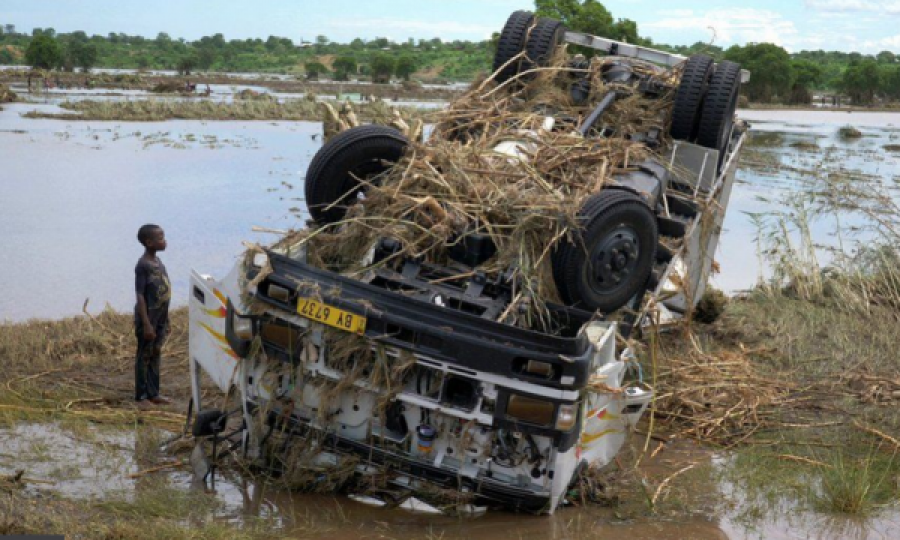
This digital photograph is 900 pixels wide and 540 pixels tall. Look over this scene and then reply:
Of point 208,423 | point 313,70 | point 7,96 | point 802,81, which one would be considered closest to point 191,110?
point 7,96

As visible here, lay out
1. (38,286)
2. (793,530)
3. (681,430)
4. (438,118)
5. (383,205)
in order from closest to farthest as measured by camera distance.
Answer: (793,530) → (383,205) → (681,430) → (438,118) → (38,286)

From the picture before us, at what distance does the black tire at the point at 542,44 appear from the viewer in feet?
30.8

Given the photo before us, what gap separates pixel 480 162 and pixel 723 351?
380 cm

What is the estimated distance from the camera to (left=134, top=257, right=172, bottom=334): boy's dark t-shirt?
7434mm

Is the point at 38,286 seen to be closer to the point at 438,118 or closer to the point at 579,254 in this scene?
the point at 438,118

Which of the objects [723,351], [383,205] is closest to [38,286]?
[383,205]

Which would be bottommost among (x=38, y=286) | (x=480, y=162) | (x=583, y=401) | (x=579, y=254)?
(x=38, y=286)

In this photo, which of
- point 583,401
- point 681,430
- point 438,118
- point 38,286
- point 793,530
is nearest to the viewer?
point 583,401

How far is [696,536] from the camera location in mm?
5691

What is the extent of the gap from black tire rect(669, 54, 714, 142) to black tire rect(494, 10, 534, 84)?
159cm

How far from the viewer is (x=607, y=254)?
20.2 feet

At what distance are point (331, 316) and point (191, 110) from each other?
34.9m

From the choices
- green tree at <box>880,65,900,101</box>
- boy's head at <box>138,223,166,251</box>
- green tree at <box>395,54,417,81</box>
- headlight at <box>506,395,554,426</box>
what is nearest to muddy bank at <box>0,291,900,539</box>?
headlight at <box>506,395,554,426</box>

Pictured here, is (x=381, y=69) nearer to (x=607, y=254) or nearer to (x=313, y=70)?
(x=313, y=70)
